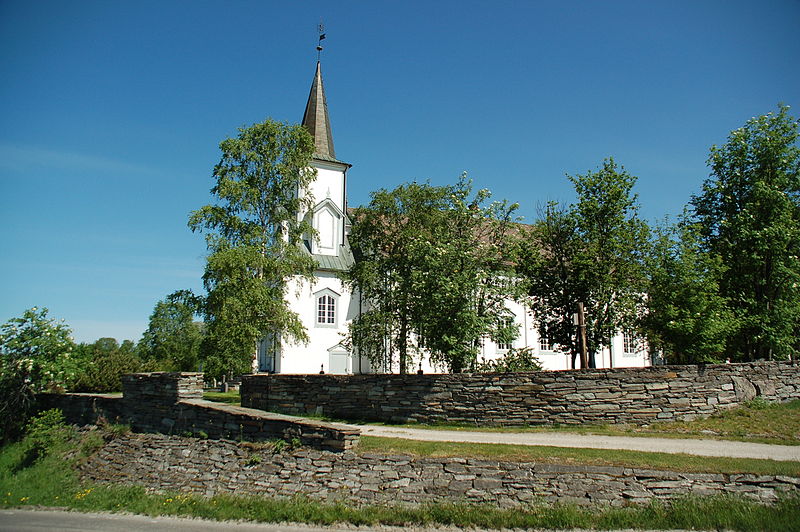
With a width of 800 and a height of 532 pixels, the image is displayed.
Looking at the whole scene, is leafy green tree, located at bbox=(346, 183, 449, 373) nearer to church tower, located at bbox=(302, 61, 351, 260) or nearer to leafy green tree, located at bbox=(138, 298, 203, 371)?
church tower, located at bbox=(302, 61, 351, 260)

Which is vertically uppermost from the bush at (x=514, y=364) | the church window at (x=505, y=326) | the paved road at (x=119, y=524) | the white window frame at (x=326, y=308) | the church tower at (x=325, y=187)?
the church tower at (x=325, y=187)

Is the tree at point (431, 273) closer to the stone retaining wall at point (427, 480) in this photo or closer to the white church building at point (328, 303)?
the white church building at point (328, 303)

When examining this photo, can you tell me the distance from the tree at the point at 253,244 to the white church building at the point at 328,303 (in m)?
2.33

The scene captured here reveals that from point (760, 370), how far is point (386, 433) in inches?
533

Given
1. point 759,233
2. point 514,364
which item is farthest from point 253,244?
point 759,233

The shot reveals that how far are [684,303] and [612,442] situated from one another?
1144 cm

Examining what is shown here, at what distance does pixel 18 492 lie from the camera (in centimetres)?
1656

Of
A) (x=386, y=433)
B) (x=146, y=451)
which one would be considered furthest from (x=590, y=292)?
(x=146, y=451)

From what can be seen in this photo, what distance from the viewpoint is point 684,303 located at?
22.9 metres

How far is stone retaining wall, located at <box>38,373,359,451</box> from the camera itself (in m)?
13.1

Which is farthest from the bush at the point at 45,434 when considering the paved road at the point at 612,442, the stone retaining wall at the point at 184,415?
the paved road at the point at 612,442

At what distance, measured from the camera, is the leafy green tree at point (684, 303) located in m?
22.1

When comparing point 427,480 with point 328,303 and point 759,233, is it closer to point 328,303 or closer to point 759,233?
point 759,233

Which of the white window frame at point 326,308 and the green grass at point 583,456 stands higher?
the white window frame at point 326,308
